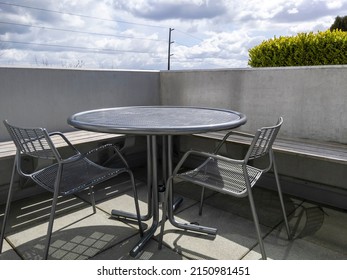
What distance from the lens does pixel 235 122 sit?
1721mm

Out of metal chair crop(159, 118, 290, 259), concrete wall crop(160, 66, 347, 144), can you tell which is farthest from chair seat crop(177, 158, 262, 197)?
concrete wall crop(160, 66, 347, 144)

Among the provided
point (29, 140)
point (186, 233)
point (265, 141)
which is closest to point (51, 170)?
point (29, 140)

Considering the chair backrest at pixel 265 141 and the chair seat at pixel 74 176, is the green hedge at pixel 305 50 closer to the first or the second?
the chair backrest at pixel 265 141

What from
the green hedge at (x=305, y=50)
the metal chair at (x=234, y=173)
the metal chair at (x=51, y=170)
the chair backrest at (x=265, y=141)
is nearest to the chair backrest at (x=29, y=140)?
the metal chair at (x=51, y=170)

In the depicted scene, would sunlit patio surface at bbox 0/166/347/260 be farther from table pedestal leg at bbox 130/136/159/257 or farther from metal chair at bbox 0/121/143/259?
metal chair at bbox 0/121/143/259

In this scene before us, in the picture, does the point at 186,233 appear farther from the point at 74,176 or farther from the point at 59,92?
the point at 59,92

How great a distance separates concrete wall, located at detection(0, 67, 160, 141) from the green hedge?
1502 mm

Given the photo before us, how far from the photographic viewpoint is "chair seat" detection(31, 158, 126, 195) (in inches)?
68.6

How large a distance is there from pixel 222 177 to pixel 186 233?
59 cm

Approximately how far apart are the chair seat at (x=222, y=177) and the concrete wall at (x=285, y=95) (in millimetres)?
1081

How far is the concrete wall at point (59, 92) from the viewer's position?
8.99 ft

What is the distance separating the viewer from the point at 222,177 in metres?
1.88

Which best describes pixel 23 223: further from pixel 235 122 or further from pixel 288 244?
pixel 288 244
